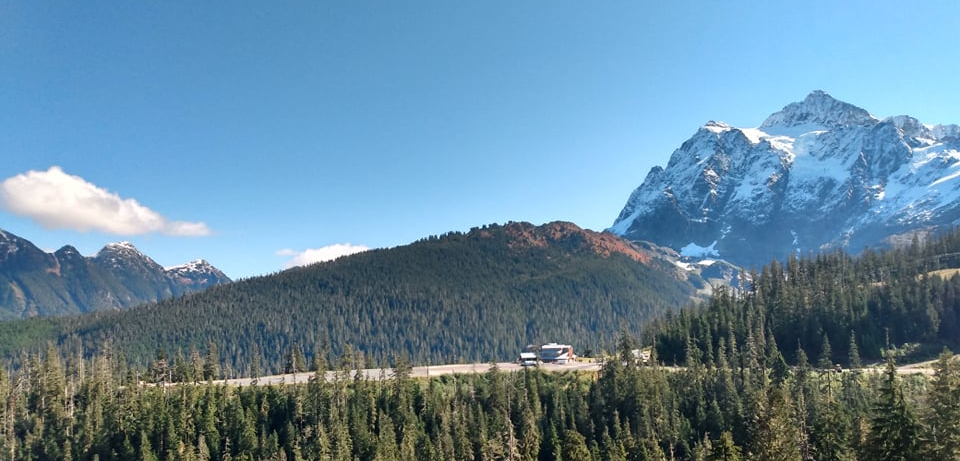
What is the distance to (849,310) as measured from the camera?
187m

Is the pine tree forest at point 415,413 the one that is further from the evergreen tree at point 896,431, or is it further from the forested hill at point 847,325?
the evergreen tree at point 896,431

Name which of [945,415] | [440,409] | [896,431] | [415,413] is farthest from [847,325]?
[945,415]

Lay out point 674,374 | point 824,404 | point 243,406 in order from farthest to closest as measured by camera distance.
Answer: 1. point 674,374
2. point 243,406
3. point 824,404

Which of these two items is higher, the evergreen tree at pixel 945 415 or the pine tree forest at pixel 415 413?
the evergreen tree at pixel 945 415

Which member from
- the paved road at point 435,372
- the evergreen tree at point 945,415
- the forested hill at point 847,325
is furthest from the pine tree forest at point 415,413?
the evergreen tree at point 945,415

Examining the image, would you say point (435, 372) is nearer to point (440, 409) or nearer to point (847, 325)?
point (440, 409)

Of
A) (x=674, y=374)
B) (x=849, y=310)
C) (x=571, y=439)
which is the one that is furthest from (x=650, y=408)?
(x=849, y=310)


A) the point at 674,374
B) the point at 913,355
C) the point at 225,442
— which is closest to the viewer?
the point at 225,442

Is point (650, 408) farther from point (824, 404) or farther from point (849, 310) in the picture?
point (849, 310)

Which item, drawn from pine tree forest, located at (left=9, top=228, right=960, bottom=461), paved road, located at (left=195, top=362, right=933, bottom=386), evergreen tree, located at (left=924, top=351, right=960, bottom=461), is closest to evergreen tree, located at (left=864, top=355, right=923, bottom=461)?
evergreen tree, located at (left=924, top=351, right=960, bottom=461)

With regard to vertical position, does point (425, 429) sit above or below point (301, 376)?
below

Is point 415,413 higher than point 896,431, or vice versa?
point 896,431

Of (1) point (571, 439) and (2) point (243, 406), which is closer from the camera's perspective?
(1) point (571, 439)

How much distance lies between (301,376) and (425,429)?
53.2 meters
